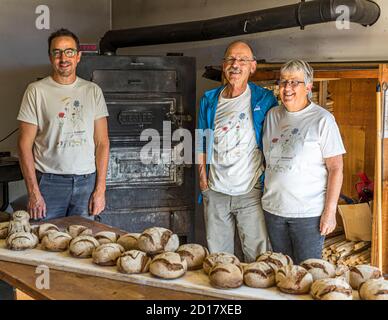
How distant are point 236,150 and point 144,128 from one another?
1368 mm

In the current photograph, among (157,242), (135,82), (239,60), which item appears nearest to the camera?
(157,242)

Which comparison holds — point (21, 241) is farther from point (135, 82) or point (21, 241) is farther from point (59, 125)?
point (135, 82)

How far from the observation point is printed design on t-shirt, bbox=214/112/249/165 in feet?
9.29

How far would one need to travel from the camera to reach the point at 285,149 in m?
2.57

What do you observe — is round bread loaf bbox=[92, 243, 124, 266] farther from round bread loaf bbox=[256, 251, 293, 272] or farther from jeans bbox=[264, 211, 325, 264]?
jeans bbox=[264, 211, 325, 264]

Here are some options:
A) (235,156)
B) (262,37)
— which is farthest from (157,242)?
(262,37)

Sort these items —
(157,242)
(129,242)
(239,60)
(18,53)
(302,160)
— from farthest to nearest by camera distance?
(18,53), (239,60), (302,160), (129,242), (157,242)

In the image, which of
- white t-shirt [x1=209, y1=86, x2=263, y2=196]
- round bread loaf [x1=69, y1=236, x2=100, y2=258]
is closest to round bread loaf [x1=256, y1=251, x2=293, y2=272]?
round bread loaf [x1=69, y1=236, x2=100, y2=258]

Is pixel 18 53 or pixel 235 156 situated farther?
pixel 18 53

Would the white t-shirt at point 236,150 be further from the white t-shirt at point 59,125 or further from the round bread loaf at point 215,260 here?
the round bread loaf at point 215,260

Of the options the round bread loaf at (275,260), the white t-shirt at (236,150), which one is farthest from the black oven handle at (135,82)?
the round bread loaf at (275,260)

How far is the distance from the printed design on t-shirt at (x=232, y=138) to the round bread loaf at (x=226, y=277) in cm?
119

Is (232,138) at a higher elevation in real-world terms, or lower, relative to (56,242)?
higher
